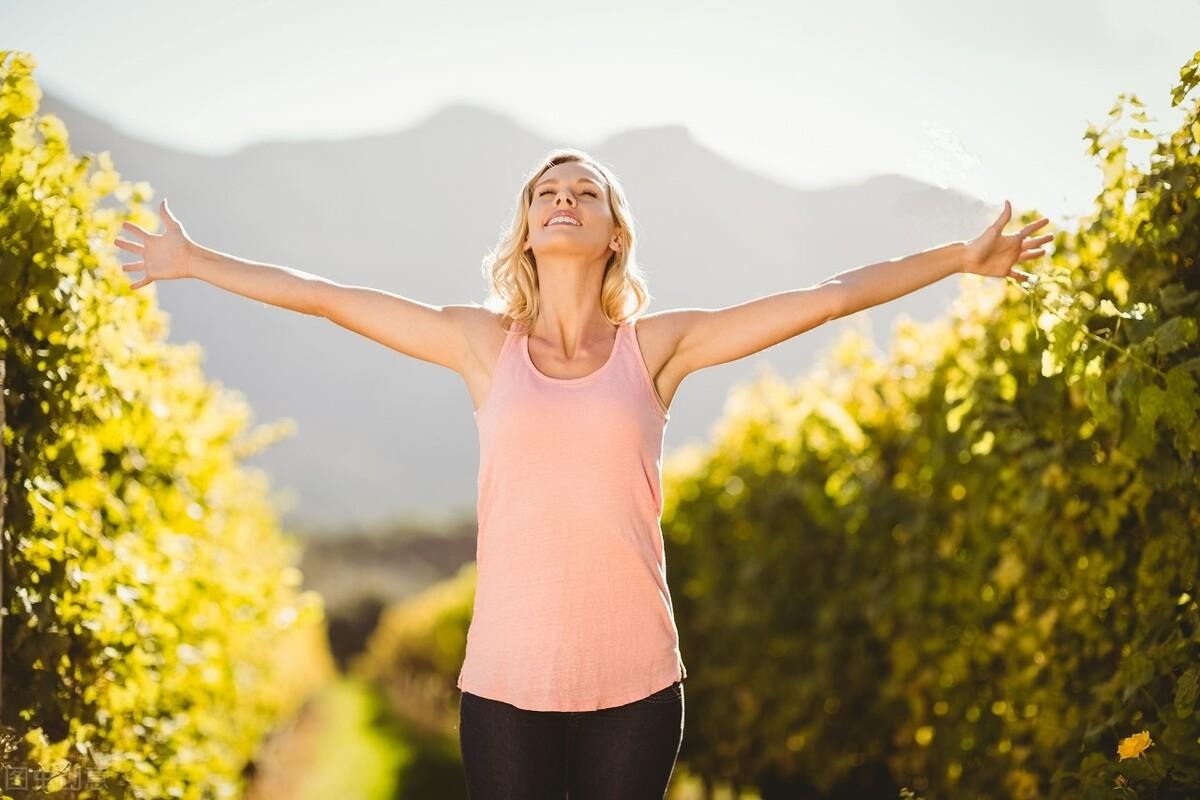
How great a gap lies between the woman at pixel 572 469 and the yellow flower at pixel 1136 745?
3.72 ft

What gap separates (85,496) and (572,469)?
1.53 metres

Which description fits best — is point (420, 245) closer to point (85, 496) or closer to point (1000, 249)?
point (85, 496)

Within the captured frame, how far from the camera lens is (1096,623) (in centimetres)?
339

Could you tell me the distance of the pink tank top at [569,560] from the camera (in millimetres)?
2184

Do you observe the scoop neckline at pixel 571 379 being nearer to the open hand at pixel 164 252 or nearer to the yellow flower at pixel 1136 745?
the open hand at pixel 164 252

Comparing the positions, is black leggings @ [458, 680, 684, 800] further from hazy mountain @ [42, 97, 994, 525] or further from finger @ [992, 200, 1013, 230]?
finger @ [992, 200, 1013, 230]

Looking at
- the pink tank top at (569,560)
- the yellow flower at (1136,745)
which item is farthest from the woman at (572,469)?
the yellow flower at (1136,745)

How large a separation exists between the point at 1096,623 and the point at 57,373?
3.02 meters

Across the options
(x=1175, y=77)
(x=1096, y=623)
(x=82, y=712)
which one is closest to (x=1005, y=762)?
(x=1096, y=623)

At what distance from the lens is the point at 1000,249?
7.95 ft

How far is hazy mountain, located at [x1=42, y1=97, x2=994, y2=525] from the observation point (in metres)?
5.34

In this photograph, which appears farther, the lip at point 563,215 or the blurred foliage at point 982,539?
the blurred foliage at point 982,539

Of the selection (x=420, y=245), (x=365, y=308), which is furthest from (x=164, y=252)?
(x=420, y=245)

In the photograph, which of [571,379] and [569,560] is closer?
[569,560]
